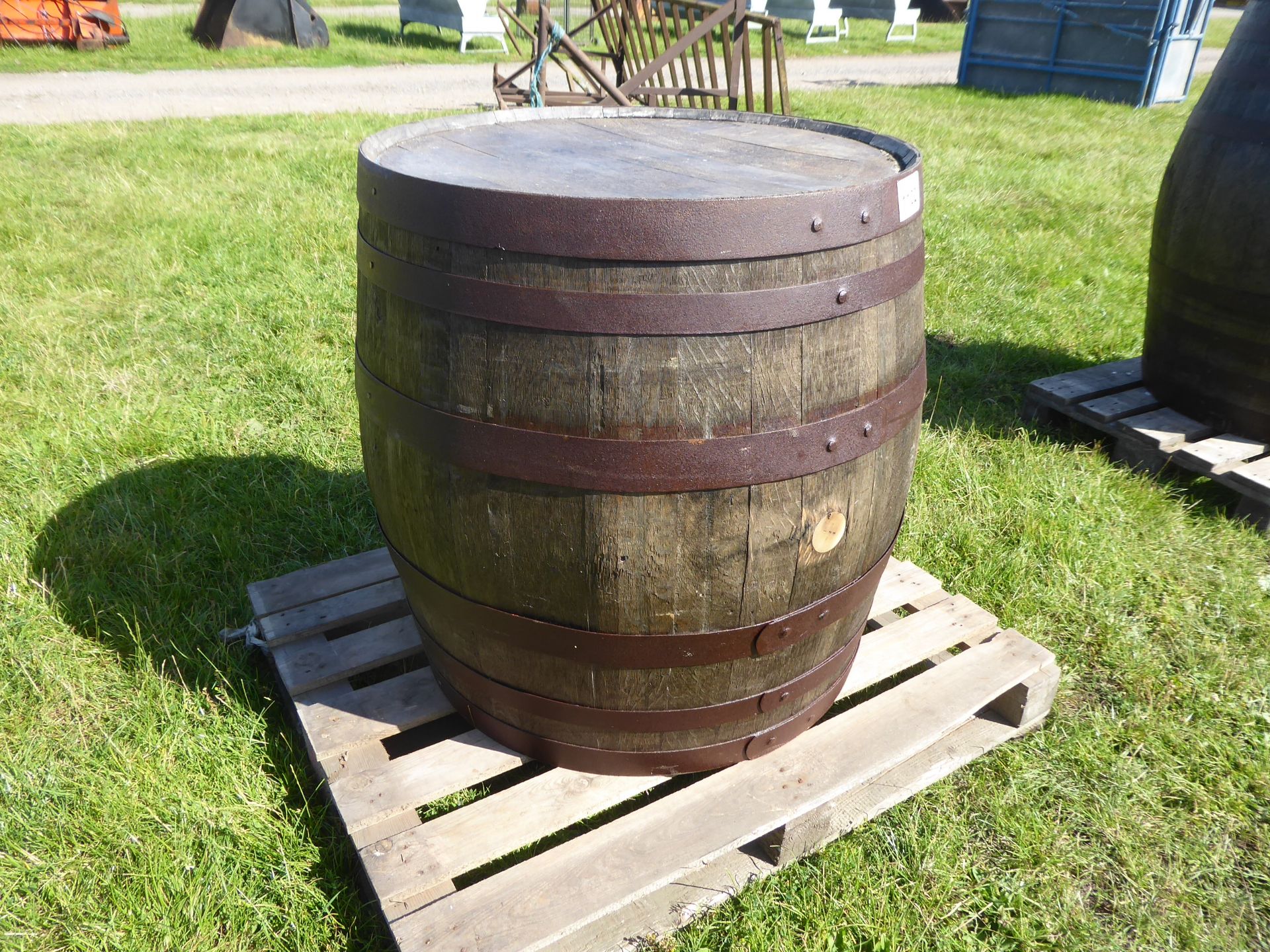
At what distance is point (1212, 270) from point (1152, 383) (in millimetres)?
603

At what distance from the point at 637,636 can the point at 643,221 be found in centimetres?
82

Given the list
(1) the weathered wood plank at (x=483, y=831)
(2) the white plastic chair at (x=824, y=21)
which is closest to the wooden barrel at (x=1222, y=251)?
(1) the weathered wood plank at (x=483, y=831)

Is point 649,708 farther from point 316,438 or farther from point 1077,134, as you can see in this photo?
point 1077,134

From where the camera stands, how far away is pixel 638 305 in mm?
1598

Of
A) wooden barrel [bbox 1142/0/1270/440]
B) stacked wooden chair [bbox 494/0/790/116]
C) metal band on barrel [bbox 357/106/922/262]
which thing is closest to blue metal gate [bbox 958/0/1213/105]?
stacked wooden chair [bbox 494/0/790/116]

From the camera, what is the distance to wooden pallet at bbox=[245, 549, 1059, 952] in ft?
6.13

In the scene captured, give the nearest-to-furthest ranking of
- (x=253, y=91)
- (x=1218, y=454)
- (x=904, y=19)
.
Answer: (x=1218, y=454), (x=253, y=91), (x=904, y=19)

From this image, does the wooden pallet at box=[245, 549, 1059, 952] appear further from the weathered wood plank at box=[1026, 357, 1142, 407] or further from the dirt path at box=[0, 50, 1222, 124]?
the dirt path at box=[0, 50, 1222, 124]

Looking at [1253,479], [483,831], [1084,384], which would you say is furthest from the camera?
[1084,384]

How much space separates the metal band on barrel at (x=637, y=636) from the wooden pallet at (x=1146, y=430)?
7.07 ft

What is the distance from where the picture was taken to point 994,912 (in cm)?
207

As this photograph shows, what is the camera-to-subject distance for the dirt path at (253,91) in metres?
9.05

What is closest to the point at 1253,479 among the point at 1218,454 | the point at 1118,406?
the point at 1218,454

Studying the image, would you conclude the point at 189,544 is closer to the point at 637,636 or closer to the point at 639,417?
the point at 637,636
